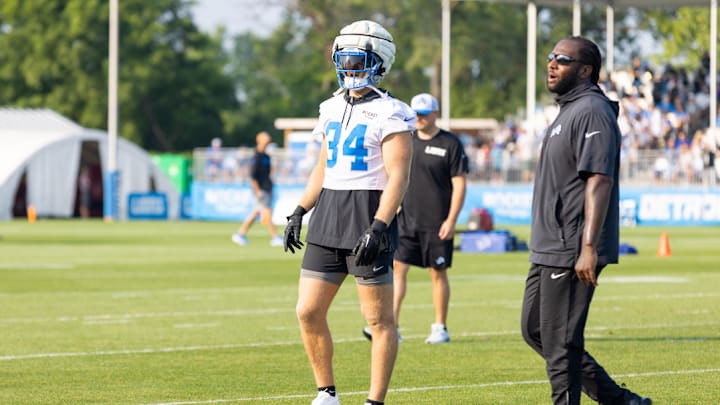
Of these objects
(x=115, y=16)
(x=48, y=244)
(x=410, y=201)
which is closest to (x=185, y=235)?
(x=48, y=244)

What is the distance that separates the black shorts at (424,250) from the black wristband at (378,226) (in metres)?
4.60

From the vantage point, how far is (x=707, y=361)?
10.6m

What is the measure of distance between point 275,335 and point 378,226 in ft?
16.8

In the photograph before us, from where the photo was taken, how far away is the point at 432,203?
12219mm

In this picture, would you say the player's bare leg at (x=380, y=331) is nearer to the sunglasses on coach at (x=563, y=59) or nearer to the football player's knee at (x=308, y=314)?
the football player's knee at (x=308, y=314)

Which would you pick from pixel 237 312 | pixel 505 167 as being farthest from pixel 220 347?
pixel 505 167

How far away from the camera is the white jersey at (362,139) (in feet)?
25.2

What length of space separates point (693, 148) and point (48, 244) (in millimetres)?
19203

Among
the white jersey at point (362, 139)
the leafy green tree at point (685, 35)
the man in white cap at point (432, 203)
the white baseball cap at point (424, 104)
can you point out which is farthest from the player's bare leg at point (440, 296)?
the leafy green tree at point (685, 35)

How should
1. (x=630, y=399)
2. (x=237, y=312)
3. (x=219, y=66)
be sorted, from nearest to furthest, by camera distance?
(x=630, y=399)
(x=237, y=312)
(x=219, y=66)

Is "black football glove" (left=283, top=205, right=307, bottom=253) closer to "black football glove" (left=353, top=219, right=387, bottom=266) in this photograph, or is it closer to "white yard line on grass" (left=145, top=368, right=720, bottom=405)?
"black football glove" (left=353, top=219, right=387, bottom=266)

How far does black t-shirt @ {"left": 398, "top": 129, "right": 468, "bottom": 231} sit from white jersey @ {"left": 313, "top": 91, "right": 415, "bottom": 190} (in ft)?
14.6

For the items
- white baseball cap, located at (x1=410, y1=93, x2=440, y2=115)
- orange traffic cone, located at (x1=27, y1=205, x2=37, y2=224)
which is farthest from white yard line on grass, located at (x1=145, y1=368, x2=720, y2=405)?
orange traffic cone, located at (x1=27, y1=205, x2=37, y2=224)

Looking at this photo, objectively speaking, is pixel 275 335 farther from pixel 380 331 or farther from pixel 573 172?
pixel 573 172
